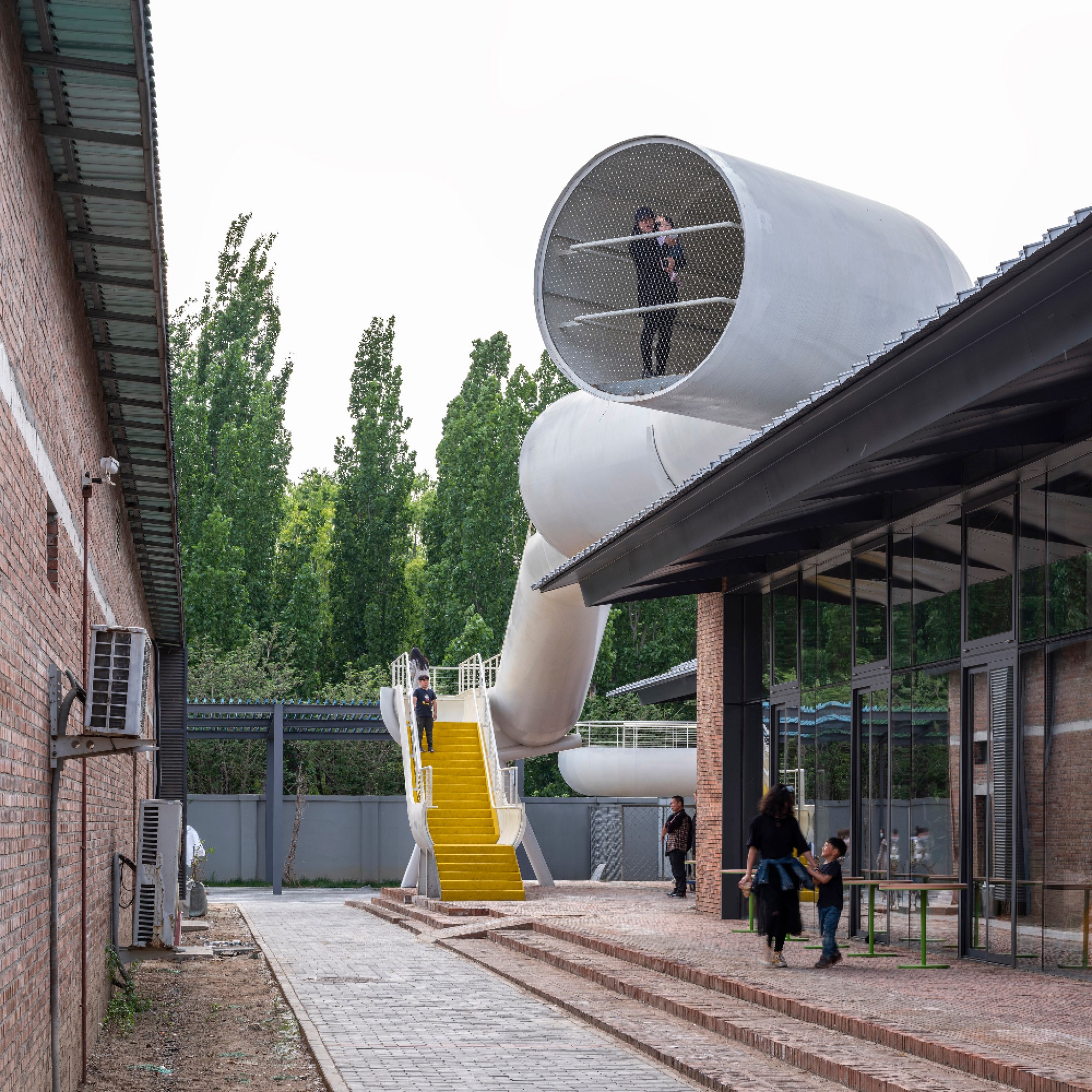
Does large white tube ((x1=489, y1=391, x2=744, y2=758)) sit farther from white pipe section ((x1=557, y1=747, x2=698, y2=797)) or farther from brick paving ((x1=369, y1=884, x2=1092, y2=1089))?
white pipe section ((x1=557, y1=747, x2=698, y2=797))

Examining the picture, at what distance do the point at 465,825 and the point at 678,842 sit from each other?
3.47m

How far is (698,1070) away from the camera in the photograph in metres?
8.84

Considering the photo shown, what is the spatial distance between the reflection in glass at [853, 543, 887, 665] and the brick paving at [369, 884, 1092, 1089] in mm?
2835

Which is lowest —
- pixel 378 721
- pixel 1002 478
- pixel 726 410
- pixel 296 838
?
pixel 296 838

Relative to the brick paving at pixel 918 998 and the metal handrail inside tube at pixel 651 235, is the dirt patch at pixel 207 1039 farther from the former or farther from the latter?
the metal handrail inside tube at pixel 651 235

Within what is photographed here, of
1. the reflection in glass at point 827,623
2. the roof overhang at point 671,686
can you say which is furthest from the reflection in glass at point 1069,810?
the roof overhang at point 671,686

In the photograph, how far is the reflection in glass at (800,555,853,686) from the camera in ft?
51.4

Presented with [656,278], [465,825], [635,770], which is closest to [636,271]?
[656,278]

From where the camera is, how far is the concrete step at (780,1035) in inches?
316

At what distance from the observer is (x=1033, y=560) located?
471 inches

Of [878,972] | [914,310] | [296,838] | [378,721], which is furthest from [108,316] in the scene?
[296,838]

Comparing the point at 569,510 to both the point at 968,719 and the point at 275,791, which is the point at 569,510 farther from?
the point at 275,791

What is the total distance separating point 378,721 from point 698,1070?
79.5 feet

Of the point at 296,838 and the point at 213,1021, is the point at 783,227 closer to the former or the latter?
the point at 213,1021
